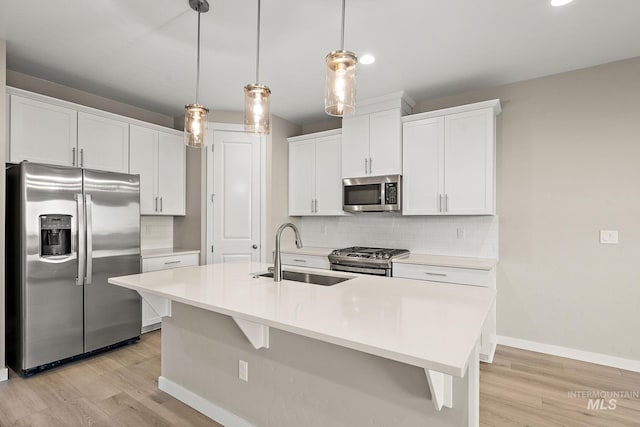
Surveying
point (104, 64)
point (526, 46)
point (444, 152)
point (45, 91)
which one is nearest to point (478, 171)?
point (444, 152)

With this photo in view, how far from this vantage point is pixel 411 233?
153 inches

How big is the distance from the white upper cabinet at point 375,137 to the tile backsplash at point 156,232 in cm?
242

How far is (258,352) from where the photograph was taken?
1.92 meters

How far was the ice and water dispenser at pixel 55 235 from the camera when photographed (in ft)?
8.91

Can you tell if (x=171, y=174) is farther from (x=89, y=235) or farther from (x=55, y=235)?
(x=55, y=235)

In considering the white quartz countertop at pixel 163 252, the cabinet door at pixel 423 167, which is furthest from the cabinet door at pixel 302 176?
the white quartz countertop at pixel 163 252

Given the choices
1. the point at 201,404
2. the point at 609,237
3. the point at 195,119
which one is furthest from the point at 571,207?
the point at 201,404

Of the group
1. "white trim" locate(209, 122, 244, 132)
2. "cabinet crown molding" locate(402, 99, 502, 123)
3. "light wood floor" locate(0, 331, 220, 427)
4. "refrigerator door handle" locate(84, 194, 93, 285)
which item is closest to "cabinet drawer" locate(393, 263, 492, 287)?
"cabinet crown molding" locate(402, 99, 502, 123)

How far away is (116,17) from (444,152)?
9.75 ft

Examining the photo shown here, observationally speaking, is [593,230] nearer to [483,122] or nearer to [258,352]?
[483,122]

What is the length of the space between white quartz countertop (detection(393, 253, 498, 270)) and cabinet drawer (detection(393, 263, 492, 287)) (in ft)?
0.12

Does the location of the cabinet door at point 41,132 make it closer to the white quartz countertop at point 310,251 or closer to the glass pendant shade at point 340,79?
the white quartz countertop at point 310,251

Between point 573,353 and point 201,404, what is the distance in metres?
3.22

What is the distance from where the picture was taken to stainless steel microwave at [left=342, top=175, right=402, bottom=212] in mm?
3611
